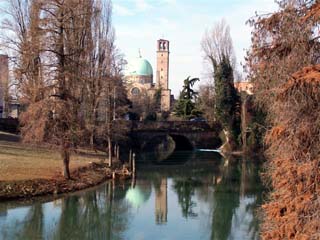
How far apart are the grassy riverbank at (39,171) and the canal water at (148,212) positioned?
3.05ft

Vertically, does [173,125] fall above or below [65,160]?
above

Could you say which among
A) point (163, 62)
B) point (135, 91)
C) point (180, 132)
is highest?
point (163, 62)

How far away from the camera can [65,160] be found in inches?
985

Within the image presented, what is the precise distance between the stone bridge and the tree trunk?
1122 inches

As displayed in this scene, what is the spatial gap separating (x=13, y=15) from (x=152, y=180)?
54.5 feet

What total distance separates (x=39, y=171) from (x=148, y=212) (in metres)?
6.81

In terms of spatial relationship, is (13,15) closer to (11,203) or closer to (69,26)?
(69,26)

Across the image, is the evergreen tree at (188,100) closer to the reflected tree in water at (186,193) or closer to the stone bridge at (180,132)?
the stone bridge at (180,132)

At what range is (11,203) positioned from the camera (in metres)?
20.8

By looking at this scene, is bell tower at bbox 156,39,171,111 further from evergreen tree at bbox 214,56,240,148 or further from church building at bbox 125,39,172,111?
evergreen tree at bbox 214,56,240,148

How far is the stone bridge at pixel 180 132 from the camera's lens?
54844mm

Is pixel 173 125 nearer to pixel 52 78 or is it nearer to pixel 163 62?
pixel 52 78

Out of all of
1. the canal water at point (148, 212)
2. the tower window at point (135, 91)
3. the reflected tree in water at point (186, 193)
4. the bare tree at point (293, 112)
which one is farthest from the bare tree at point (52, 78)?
the tower window at point (135, 91)

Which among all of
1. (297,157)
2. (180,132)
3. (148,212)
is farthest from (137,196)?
(180,132)
